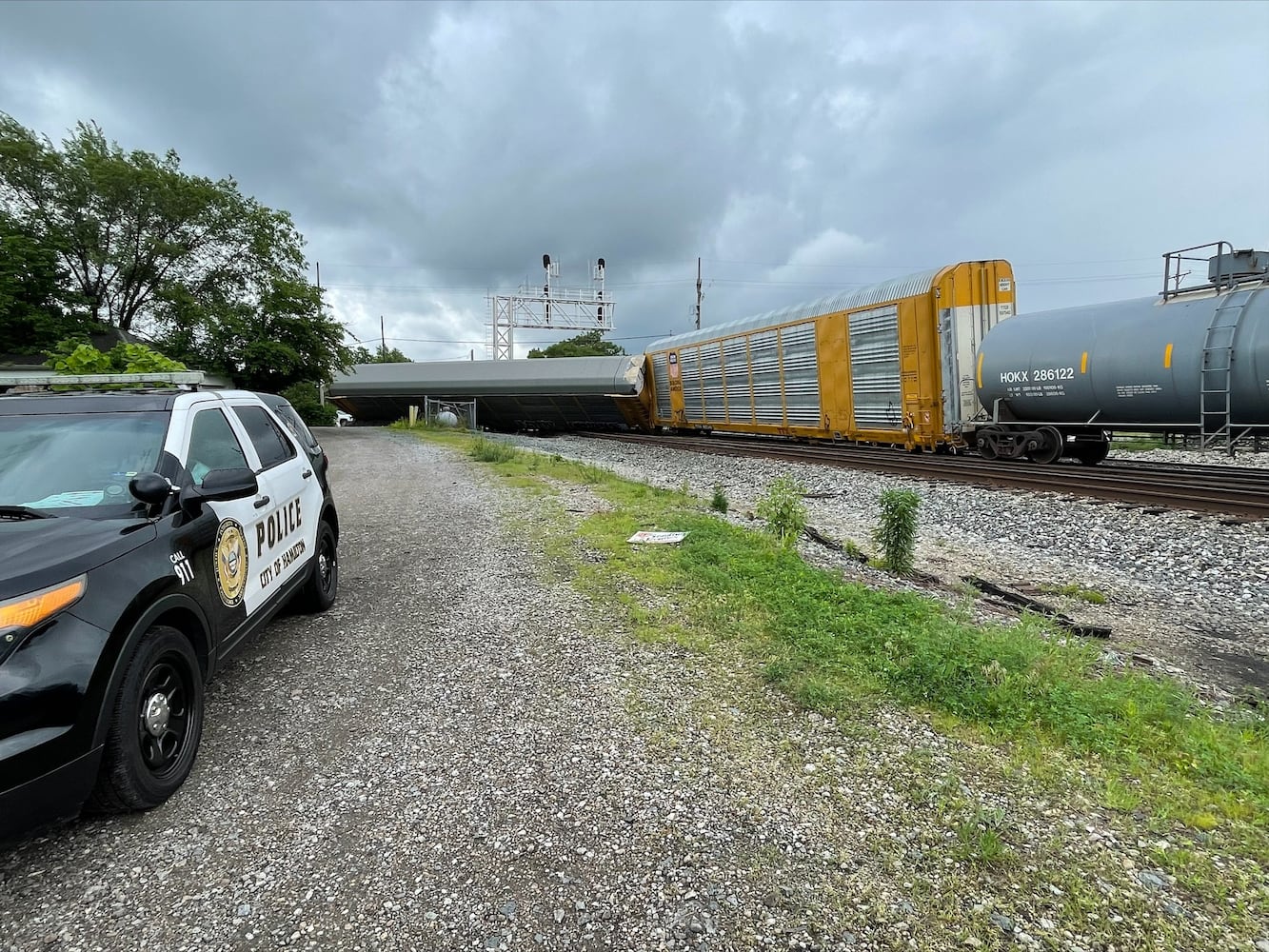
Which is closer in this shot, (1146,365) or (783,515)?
(783,515)

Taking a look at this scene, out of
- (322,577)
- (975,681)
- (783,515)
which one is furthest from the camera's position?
(783,515)

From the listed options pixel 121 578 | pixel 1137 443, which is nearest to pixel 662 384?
pixel 1137 443

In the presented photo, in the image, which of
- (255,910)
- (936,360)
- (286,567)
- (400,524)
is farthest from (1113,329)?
(255,910)

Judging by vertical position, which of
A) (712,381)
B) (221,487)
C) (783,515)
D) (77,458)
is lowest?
(783,515)

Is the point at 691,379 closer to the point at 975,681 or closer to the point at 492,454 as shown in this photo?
the point at 492,454

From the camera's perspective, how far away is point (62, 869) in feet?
8.18

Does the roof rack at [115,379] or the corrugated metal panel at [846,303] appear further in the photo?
the corrugated metal panel at [846,303]

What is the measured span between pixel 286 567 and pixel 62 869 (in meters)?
2.25

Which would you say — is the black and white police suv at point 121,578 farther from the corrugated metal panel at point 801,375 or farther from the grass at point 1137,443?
the grass at point 1137,443

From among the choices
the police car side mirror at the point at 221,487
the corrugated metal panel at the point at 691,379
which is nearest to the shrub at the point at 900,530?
the police car side mirror at the point at 221,487

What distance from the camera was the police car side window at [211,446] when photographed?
3777 millimetres

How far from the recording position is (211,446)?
13.2 feet

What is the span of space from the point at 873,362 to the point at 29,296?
88.3ft

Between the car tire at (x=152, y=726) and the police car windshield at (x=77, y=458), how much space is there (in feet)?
2.39
